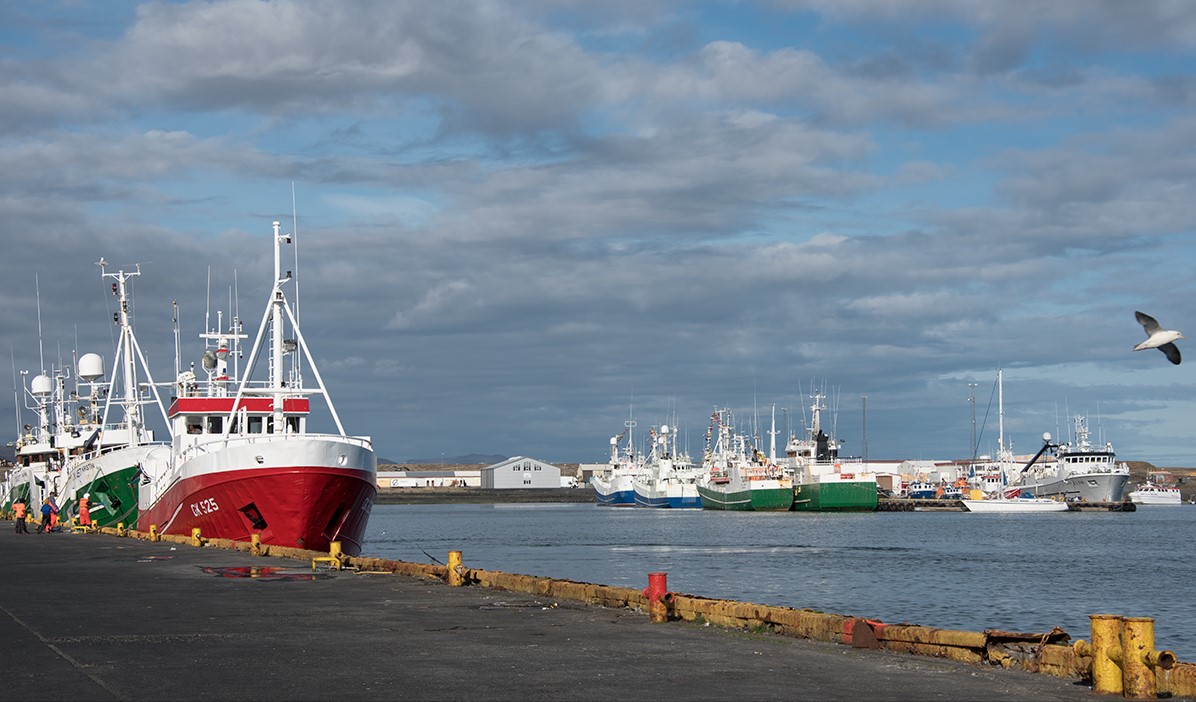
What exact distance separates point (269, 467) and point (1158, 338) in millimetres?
27201

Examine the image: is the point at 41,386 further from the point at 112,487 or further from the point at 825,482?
the point at 825,482

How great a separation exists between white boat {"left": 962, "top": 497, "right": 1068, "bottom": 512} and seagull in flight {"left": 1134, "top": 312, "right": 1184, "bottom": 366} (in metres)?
145

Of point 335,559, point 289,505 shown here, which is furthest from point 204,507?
point 335,559

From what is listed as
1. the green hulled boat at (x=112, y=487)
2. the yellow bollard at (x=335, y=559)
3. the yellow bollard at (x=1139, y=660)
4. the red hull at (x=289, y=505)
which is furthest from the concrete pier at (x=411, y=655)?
the green hulled boat at (x=112, y=487)

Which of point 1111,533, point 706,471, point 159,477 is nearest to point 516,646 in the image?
point 159,477

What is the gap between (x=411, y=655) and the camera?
14.8m

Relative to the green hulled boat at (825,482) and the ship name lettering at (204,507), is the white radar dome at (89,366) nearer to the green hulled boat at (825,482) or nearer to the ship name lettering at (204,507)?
the ship name lettering at (204,507)

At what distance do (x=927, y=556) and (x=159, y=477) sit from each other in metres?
39.9

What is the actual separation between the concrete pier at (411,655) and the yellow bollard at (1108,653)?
8.1 inches

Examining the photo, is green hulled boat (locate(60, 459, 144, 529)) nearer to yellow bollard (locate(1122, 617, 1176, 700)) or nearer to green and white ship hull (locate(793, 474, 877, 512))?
yellow bollard (locate(1122, 617, 1176, 700))

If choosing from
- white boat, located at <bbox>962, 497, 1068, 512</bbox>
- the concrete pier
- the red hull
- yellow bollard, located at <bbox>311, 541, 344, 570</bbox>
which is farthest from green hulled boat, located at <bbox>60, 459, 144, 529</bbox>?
white boat, located at <bbox>962, 497, 1068, 512</bbox>

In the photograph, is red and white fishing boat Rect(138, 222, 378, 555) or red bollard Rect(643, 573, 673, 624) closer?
red bollard Rect(643, 573, 673, 624)

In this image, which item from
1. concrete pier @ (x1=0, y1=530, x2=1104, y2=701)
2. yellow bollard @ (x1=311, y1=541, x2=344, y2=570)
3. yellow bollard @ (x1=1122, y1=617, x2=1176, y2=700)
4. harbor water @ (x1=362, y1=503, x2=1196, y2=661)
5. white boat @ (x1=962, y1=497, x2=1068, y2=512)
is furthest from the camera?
white boat @ (x1=962, y1=497, x2=1068, y2=512)

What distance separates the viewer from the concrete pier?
12.2 meters
